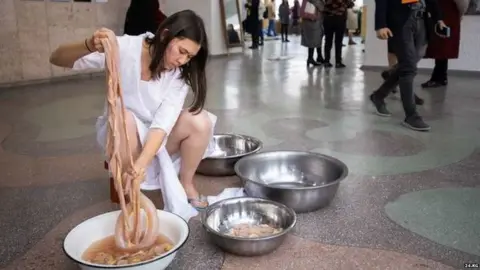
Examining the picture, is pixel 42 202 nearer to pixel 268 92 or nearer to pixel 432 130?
pixel 432 130

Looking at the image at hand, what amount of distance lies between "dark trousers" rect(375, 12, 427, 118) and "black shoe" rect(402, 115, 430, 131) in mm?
29

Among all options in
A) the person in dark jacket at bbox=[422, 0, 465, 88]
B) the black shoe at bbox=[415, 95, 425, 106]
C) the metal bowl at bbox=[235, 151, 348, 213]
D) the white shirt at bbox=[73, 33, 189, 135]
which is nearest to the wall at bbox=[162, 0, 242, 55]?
the person in dark jacket at bbox=[422, 0, 465, 88]

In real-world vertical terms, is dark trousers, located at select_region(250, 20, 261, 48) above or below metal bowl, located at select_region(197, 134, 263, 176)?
above

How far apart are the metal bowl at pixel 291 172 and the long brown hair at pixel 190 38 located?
0.41 m

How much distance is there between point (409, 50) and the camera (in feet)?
9.61

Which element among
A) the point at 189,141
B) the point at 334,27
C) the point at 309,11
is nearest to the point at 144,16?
the point at 309,11

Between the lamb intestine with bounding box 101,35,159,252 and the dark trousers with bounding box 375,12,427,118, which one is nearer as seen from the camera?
the lamb intestine with bounding box 101,35,159,252

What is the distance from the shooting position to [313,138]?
285 centimetres

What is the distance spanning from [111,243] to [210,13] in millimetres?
6814

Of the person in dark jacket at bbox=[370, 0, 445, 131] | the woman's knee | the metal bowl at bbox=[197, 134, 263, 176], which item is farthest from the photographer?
the person in dark jacket at bbox=[370, 0, 445, 131]

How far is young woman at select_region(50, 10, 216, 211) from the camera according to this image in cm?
148

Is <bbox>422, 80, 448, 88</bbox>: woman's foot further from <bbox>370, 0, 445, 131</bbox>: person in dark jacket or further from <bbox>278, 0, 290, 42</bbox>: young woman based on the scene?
<bbox>278, 0, 290, 42</bbox>: young woman

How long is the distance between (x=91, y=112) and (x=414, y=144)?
7.80 ft

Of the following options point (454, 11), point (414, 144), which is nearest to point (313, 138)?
point (414, 144)
